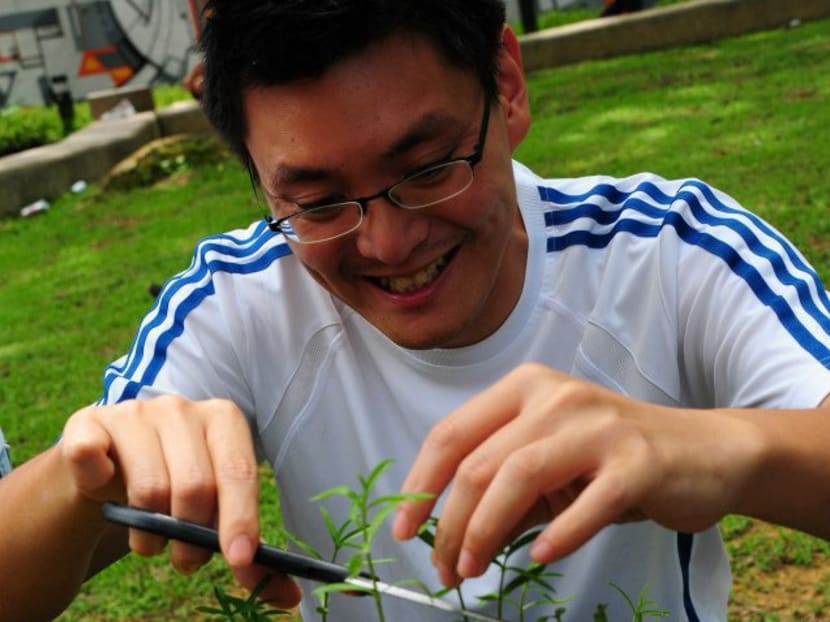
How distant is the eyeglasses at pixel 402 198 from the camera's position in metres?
1.89

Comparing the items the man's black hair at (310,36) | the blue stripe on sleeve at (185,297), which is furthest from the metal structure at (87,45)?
the man's black hair at (310,36)

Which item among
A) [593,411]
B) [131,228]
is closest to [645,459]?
[593,411]

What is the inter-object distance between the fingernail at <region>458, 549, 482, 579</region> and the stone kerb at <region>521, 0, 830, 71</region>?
12.7 metres

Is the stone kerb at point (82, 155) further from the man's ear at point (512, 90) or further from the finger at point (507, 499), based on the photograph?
the finger at point (507, 499)

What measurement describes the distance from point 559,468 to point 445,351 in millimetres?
897

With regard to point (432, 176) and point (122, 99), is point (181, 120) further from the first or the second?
point (432, 176)

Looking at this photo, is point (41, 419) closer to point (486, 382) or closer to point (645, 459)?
point (486, 382)

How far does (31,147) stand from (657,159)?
7.04m

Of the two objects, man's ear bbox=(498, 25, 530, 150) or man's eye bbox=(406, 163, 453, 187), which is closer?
man's eye bbox=(406, 163, 453, 187)

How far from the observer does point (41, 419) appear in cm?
566

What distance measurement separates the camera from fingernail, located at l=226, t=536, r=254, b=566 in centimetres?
129

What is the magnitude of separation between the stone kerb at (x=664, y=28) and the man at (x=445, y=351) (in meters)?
11.7

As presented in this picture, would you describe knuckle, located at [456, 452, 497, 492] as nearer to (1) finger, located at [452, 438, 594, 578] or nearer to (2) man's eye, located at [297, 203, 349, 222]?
(1) finger, located at [452, 438, 594, 578]

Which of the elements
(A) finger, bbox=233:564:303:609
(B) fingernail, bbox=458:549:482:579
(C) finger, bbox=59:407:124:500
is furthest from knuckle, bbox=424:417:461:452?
(C) finger, bbox=59:407:124:500
